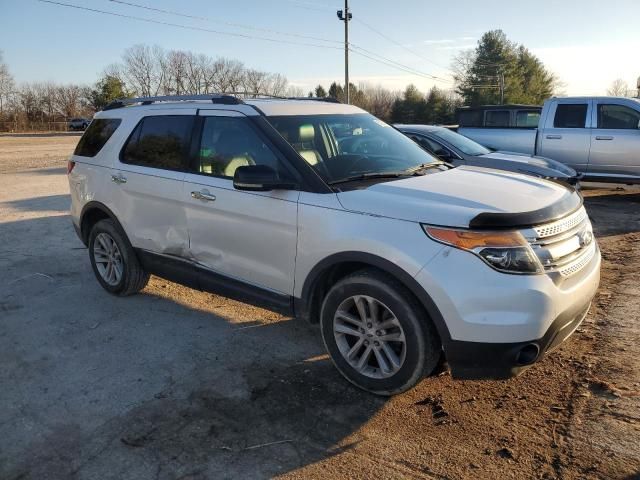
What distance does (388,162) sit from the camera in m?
3.99

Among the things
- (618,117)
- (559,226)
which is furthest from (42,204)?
(618,117)

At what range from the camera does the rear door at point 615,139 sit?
984 cm

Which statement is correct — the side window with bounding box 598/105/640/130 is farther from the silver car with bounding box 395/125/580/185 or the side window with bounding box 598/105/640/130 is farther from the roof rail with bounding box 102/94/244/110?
the roof rail with bounding box 102/94/244/110

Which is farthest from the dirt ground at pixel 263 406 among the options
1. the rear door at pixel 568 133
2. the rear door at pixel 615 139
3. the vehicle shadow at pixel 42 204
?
the rear door at pixel 568 133

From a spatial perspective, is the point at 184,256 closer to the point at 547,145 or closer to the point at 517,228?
the point at 517,228

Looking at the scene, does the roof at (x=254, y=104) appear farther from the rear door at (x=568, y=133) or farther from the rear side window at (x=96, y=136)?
the rear door at (x=568, y=133)

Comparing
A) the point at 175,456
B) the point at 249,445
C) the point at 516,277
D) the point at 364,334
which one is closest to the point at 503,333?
the point at 516,277

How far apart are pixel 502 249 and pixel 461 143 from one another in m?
6.49

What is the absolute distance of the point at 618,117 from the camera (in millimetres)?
10094

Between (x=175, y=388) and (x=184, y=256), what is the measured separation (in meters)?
1.24

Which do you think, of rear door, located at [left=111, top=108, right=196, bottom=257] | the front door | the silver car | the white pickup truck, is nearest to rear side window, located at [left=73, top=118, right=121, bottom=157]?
rear door, located at [left=111, top=108, right=196, bottom=257]

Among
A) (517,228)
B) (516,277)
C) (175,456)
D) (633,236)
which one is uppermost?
(517,228)

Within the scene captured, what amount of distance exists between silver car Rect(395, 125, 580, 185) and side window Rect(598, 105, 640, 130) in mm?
2261

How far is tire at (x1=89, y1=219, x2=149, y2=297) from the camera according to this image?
4.98 m
